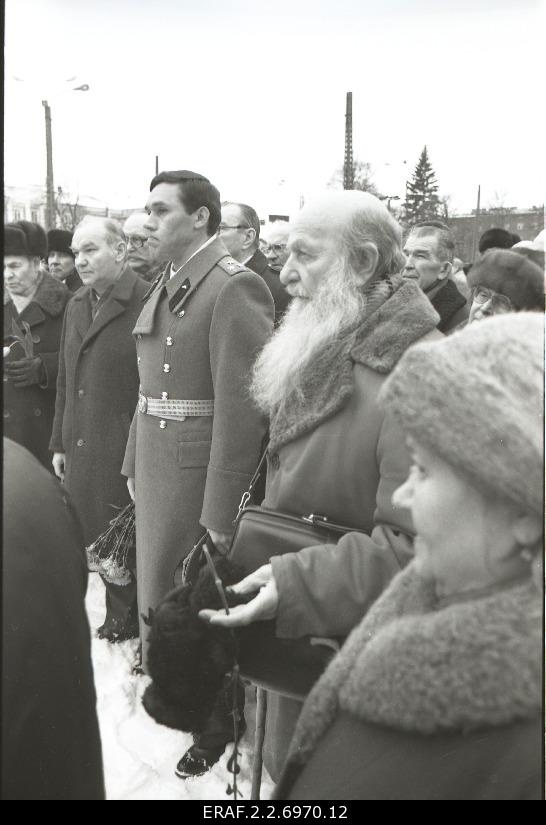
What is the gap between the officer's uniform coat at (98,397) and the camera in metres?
2.26

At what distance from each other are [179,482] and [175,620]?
1042mm

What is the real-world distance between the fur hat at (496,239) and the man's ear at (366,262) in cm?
326

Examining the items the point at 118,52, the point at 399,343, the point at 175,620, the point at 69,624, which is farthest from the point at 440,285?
the point at 69,624

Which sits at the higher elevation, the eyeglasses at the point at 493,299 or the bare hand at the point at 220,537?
the eyeglasses at the point at 493,299

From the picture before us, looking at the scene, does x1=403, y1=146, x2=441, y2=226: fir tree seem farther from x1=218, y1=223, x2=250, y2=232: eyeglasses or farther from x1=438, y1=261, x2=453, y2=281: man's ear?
x1=218, y1=223, x2=250, y2=232: eyeglasses

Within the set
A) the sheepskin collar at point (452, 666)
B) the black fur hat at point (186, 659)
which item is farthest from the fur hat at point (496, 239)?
the sheepskin collar at point (452, 666)

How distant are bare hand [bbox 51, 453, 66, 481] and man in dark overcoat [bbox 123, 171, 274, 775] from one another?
206 mm

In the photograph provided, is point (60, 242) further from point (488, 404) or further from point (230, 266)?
point (488, 404)

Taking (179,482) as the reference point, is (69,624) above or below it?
above

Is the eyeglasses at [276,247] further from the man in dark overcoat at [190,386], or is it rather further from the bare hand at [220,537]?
the bare hand at [220,537]

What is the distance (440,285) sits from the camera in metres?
3.07

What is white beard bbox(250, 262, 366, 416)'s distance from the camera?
1682 mm

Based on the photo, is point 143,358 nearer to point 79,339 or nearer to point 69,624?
point 79,339

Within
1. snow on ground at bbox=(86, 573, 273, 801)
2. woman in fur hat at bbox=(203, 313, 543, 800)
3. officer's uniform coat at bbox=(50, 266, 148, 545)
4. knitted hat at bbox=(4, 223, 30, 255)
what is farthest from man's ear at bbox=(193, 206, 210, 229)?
woman in fur hat at bbox=(203, 313, 543, 800)
